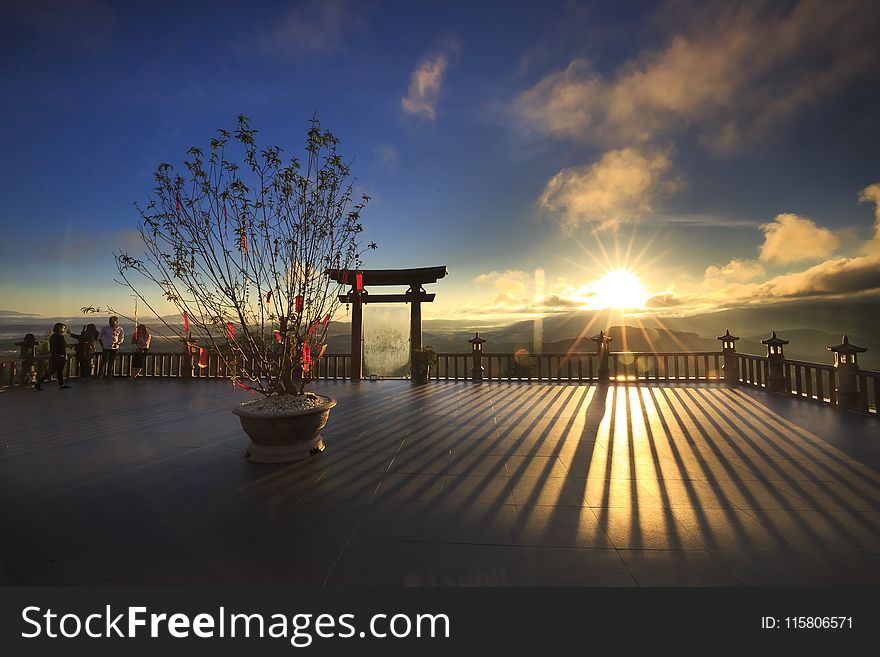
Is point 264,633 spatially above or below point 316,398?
below

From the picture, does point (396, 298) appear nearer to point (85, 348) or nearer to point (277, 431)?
point (277, 431)

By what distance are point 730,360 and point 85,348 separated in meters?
18.9

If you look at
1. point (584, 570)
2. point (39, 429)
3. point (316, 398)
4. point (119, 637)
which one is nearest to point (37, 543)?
point (119, 637)

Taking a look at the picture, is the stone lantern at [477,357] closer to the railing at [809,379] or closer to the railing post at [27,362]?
the railing at [809,379]

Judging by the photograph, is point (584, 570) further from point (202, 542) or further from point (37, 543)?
point (37, 543)

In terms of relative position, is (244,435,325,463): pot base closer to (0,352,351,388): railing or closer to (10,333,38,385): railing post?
(0,352,351,388): railing

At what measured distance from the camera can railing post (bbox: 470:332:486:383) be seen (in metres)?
10.9

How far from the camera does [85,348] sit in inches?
421

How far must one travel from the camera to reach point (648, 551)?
7.30 feet

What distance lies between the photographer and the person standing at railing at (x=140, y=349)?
10.6 meters

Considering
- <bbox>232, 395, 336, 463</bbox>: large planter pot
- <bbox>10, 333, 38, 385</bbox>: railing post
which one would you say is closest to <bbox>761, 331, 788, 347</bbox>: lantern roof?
<bbox>232, 395, 336, 463</bbox>: large planter pot

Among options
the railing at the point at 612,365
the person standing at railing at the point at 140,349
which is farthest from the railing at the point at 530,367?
the person standing at railing at the point at 140,349

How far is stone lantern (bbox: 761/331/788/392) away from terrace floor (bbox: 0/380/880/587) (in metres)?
2.57

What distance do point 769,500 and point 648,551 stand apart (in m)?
1.62
